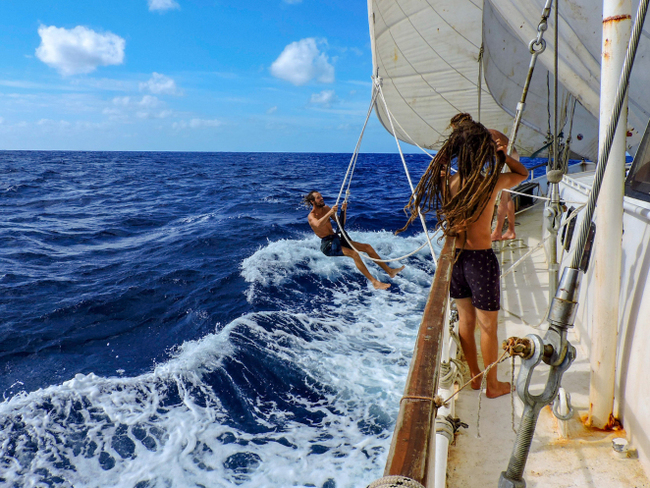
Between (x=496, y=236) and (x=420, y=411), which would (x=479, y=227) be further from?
(x=496, y=236)

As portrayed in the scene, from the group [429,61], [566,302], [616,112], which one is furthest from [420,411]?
[429,61]

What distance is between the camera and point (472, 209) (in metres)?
2.13

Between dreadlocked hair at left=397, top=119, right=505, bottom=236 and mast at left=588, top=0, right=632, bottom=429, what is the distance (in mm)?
482

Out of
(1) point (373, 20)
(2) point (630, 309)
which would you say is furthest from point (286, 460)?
(1) point (373, 20)

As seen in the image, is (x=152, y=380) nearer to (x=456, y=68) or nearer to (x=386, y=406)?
(x=386, y=406)

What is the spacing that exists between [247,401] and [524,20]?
4218 millimetres

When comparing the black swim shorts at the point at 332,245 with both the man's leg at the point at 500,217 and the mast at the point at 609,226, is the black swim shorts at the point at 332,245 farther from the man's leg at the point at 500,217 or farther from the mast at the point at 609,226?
the mast at the point at 609,226

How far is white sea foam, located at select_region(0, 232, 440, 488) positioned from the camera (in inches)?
132

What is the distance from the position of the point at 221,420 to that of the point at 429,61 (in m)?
5.81

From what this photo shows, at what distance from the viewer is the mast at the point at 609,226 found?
5.43 ft

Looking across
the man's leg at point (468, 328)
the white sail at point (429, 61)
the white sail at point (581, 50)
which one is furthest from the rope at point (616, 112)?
the white sail at point (429, 61)

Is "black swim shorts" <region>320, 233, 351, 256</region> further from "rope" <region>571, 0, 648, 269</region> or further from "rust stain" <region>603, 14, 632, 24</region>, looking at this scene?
"rope" <region>571, 0, 648, 269</region>

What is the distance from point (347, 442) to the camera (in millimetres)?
3543

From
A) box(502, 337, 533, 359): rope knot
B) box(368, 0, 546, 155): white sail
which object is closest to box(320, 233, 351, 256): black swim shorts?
box(368, 0, 546, 155): white sail
